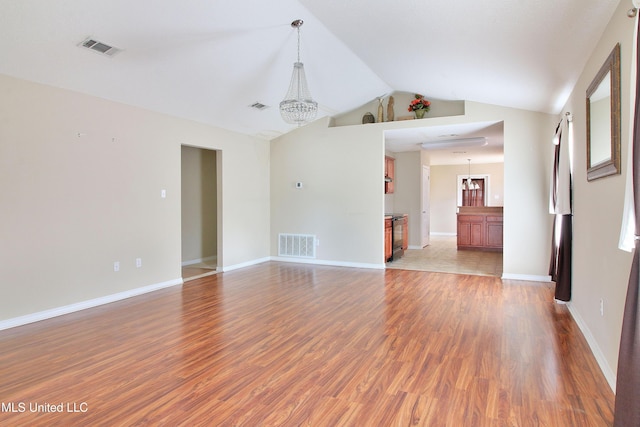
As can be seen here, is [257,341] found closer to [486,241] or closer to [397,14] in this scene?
[397,14]

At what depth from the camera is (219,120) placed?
5824mm

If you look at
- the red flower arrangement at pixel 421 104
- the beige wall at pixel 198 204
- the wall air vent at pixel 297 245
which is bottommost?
the wall air vent at pixel 297 245

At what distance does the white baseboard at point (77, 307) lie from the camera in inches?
140

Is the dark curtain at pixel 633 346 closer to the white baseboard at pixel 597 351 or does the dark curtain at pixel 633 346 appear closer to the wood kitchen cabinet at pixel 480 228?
the white baseboard at pixel 597 351

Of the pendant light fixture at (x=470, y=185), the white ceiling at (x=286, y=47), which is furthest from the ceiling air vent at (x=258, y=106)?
the pendant light fixture at (x=470, y=185)

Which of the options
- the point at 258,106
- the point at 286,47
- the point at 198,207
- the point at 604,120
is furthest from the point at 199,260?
the point at 604,120

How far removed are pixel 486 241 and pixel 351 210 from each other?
3973 mm

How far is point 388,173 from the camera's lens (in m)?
8.15

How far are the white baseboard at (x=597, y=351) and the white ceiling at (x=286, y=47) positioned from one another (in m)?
2.30

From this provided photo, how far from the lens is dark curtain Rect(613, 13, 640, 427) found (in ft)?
5.28

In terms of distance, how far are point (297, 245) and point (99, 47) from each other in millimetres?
4617

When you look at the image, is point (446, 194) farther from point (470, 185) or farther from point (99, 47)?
point (99, 47)

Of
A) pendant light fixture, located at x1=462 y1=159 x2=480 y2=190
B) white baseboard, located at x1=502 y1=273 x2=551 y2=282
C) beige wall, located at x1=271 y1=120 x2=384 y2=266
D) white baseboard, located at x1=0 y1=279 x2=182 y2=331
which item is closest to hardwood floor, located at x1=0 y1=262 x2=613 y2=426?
white baseboard, located at x1=0 y1=279 x2=182 y2=331

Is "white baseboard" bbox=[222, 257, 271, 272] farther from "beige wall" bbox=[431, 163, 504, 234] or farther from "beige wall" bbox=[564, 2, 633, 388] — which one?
"beige wall" bbox=[431, 163, 504, 234]
